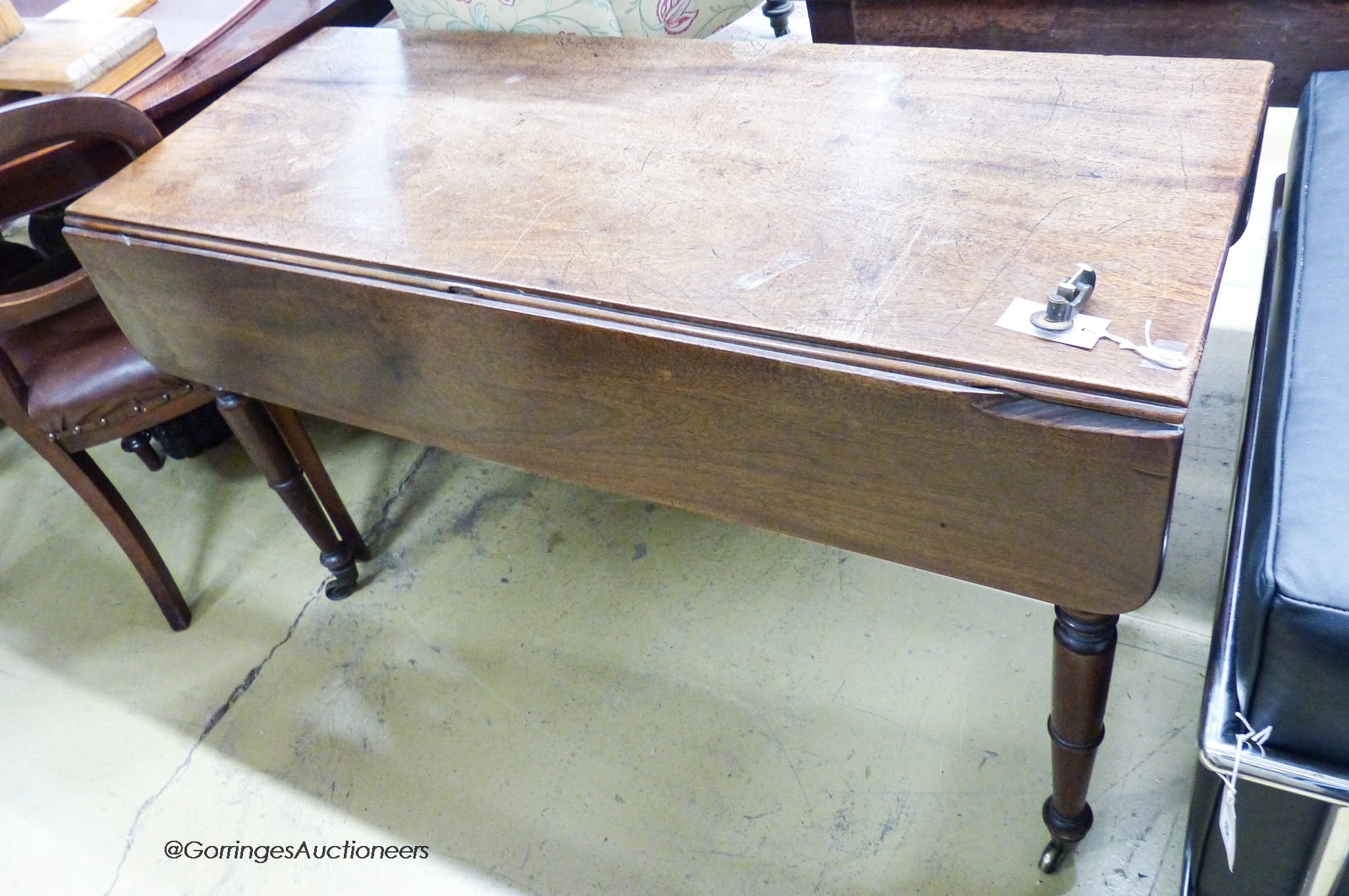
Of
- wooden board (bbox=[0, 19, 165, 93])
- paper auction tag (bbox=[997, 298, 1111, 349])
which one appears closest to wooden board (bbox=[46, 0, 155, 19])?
wooden board (bbox=[0, 19, 165, 93])

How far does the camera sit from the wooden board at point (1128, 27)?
1261 millimetres

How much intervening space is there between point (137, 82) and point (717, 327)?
1.19 m

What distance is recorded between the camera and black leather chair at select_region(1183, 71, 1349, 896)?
695mm

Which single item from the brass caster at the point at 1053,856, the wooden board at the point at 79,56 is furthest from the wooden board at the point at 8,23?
the brass caster at the point at 1053,856

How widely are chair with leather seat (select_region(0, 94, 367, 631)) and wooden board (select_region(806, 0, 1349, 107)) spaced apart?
1033mm

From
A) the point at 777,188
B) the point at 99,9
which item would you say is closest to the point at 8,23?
the point at 99,9

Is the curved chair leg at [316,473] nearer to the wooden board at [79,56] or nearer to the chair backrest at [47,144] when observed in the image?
the chair backrest at [47,144]

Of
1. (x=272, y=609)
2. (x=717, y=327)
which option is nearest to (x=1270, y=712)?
(x=717, y=327)

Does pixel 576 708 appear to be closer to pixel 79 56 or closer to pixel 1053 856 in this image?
pixel 1053 856

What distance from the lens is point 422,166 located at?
1.14 meters

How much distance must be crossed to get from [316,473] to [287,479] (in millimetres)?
87

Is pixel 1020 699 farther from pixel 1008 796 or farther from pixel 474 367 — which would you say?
pixel 474 367

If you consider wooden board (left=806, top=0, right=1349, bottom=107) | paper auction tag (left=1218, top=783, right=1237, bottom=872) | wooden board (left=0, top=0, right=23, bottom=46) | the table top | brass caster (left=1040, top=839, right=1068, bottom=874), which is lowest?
brass caster (left=1040, top=839, right=1068, bottom=874)

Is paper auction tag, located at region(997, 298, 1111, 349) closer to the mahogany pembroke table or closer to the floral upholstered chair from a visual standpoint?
the mahogany pembroke table
